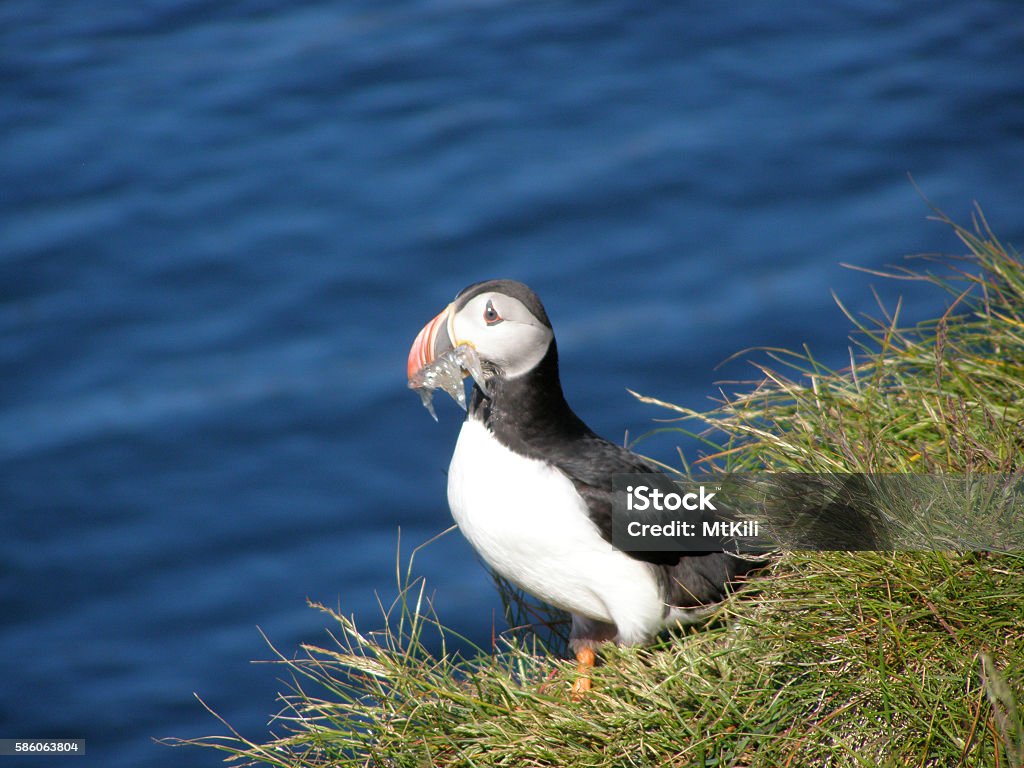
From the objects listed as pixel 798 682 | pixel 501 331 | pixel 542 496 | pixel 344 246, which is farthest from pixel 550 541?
pixel 344 246

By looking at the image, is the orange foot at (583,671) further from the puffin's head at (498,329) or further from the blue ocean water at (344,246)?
the blue ocean water at (344,246)

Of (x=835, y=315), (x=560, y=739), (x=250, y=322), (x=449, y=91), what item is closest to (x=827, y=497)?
(x=560, y=739)

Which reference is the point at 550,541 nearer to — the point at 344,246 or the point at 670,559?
the point at 670,559

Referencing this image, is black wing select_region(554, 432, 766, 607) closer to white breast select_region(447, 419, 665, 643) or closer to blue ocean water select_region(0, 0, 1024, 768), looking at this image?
white breast select_region(447, 419, 665, 643)

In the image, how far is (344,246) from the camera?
8531 millimetres

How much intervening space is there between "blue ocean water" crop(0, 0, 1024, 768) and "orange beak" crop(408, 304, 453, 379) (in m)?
2.39

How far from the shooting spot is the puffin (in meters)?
3.71

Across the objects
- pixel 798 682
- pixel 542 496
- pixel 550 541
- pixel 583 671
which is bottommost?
pixel 583 671

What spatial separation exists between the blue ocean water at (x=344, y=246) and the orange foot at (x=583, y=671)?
83.1 inches

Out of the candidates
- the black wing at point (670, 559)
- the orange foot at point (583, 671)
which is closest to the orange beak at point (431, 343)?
the black wing at point (670, 559)

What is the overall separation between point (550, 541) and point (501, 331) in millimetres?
680

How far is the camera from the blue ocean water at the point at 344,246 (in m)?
6.53

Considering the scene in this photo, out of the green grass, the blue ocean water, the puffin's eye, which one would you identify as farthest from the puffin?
the blue ocean water

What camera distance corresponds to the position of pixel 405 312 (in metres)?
8.00
